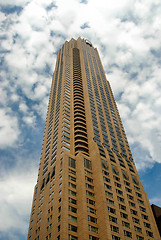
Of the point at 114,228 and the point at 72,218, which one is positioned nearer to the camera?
the point at 72,218

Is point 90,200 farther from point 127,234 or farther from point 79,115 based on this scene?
point 79,115

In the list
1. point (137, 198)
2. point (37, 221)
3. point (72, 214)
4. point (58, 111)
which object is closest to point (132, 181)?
point (137, 198)

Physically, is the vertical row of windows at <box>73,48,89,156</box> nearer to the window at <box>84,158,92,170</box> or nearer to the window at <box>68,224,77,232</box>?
the window at <box>84,158,92,170</box>

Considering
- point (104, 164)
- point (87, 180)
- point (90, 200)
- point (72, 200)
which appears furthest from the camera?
point (104, 164)

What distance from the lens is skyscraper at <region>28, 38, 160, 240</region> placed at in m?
52.6

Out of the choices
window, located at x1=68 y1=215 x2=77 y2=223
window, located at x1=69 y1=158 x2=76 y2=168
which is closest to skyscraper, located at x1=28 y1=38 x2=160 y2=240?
window, located at x1=69 y1=158 x2=76 y2=168

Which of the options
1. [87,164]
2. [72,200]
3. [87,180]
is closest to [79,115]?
[87,164]

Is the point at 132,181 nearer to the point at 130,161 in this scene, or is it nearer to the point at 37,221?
the point at 130,161

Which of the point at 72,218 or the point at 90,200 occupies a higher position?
the point at 90,200

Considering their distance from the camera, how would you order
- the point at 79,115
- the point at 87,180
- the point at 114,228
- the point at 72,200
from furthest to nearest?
the point at 79,115 → the point at 87,180 → the point at 72,200 → the point at 114,228

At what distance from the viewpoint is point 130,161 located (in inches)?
3174

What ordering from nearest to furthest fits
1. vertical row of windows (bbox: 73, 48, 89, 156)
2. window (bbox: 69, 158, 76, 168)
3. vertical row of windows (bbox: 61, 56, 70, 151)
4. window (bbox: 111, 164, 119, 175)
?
window (bbox: 69, 158, 76, 168) < window (bbox: 111, 164, 119, 175) < vertical row of windows (bbox: 61, 56, 70, 151) < vertical row of windows (bbox: 73, 48, 89, 156)

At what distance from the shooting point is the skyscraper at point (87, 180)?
52.6m

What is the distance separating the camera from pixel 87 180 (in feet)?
204
